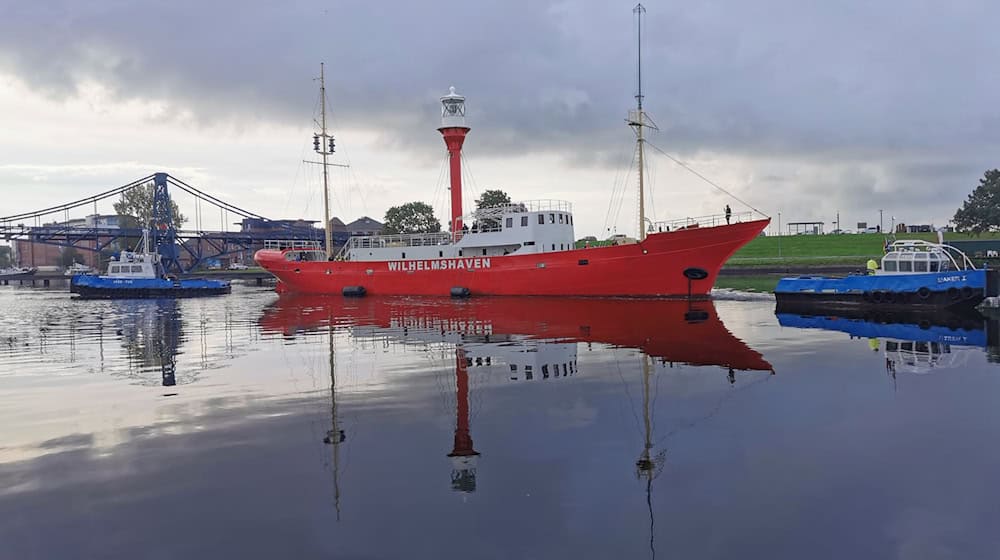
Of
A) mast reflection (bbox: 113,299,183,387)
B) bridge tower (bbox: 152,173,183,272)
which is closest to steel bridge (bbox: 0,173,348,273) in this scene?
bridge tower (bbox: 152,173,183,272)

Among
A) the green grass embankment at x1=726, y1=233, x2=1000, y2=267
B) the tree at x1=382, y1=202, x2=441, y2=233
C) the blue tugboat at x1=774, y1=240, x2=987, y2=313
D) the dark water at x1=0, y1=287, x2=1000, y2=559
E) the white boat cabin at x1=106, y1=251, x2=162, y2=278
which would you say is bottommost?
the dark water at x1=0, y1=287, x2=1000, y2=559

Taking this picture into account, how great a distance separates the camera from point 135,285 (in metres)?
60.6

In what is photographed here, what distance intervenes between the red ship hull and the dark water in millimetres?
17320

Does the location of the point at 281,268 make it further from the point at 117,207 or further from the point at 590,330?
the point at 117,207

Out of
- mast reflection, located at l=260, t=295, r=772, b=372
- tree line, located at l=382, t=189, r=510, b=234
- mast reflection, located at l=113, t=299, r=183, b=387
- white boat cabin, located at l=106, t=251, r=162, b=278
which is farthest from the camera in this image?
tree line, located at l=382, t=189, r=510, b=234

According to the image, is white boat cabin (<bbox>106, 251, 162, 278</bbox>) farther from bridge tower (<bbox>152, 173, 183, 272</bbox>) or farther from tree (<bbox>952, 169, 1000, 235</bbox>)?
tree (<bbox>952, 169, 1000, 235</bbox>)

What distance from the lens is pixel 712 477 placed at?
8.62 m

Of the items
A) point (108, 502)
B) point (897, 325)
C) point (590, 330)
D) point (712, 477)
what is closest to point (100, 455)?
point (108, 502)

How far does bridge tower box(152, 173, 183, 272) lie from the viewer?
107800mm

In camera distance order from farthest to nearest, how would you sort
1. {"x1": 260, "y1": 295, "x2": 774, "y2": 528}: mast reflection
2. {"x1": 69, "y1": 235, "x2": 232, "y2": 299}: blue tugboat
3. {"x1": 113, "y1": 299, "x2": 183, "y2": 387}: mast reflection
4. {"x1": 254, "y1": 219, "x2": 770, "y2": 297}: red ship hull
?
{"x1": 69, "y1": 235, "x2": 232, "y2": 299}: blue tugboat → {"x1": 254, "y1": 219, "x2": 770, "y2": 297}: red ship hull → {"x1": 113, "y1": 299, "x2": 183, "y2": 387}: mast reflection → {"x1": 260, "y1": 295, "x2": 774, "y2": 528}: mast reflection

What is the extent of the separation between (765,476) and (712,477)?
2.35 ft

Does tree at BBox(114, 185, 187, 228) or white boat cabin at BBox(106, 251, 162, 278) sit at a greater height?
tree at BBox(114, 185, 187, 228)

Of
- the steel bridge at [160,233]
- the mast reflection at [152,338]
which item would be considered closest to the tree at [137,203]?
the steel bridge at [160,233]

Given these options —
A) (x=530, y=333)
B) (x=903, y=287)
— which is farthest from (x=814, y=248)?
(x=530, y=333)
